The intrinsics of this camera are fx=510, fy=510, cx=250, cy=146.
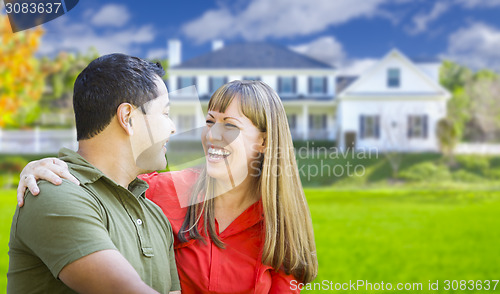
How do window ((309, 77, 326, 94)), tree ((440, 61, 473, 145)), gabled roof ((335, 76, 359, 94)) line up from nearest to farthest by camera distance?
tree ((440, 61, 473, 145)) → window ((309, 77, 326, 94)) → gabled roof ((335, 76, 359, 94))

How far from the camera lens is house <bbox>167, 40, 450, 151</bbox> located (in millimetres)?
19719

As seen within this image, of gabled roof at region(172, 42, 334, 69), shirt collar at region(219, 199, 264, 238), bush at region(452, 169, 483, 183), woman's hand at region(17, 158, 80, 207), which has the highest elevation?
gabled roof at region(172, 42, 334, 69)

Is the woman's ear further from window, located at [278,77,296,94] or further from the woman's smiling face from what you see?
window, located at [278,77,296,94]

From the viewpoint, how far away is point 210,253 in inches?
81.0

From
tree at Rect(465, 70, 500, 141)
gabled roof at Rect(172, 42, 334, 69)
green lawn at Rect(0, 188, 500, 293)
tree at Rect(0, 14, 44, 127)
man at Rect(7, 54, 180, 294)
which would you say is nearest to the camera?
man at Rect(7, 54, 180, 294)

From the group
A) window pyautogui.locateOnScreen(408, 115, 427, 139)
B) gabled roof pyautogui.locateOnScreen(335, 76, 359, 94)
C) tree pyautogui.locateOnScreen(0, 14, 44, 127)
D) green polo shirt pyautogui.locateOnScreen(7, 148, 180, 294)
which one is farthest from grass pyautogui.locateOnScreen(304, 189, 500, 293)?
gabled roof pyautogui.locateOnScreen(335, 76, 359, 94)

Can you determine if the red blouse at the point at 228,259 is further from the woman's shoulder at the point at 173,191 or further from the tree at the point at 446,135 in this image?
the tree at the point at 446,135

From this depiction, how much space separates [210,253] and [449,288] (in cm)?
375

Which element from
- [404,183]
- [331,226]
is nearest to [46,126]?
Answer: [404,183]

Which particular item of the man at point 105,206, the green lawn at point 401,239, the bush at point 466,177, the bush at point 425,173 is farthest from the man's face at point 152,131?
the bush at point 466,177

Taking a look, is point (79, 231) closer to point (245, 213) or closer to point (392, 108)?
point (245, 213)

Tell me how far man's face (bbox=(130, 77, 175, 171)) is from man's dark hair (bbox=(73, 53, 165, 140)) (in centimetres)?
4

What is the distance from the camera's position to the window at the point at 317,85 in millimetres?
21656

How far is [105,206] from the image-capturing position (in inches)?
57.5
